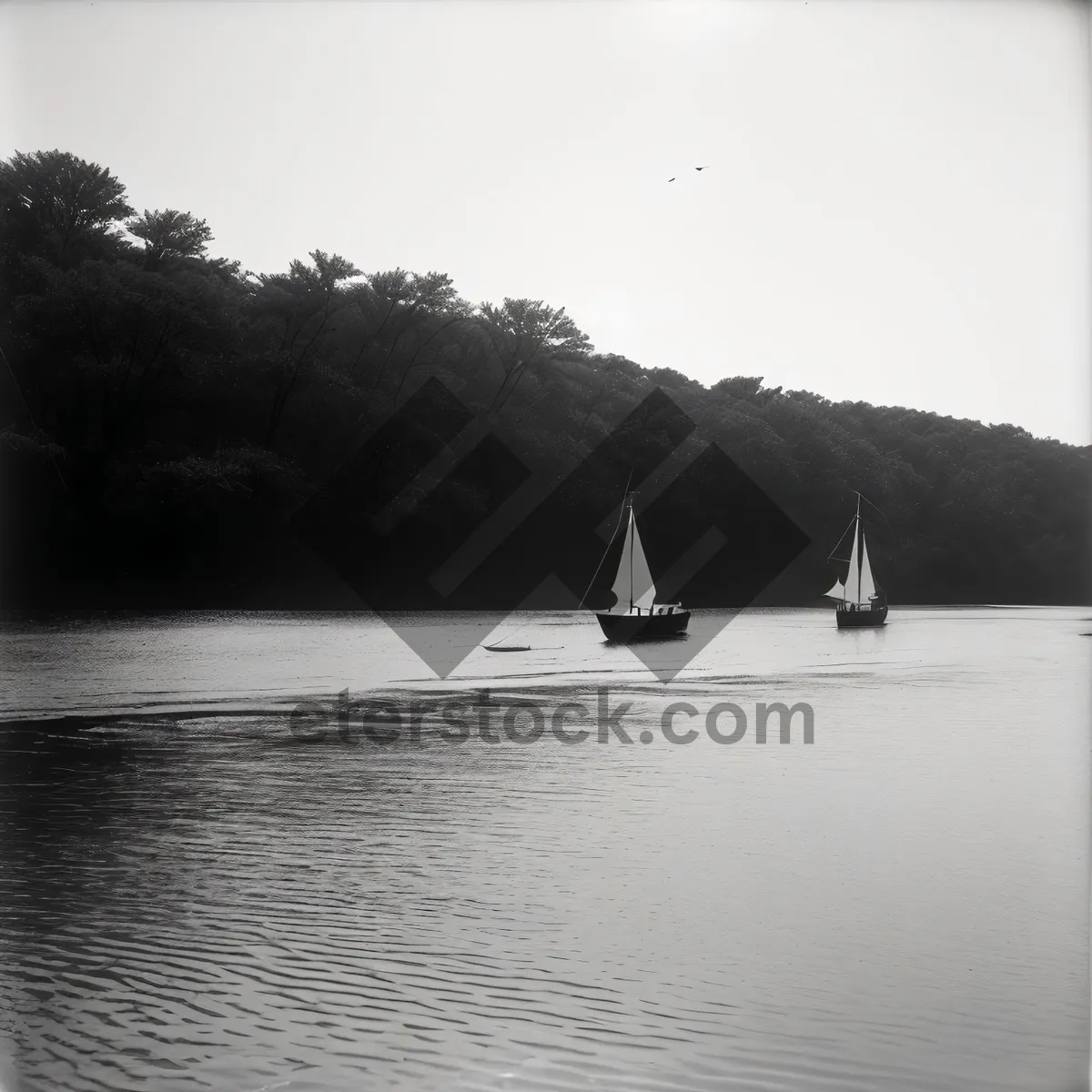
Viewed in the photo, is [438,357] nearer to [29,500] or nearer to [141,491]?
[141,491]

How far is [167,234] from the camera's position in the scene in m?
46.1

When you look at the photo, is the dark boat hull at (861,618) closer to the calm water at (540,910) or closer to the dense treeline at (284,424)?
the dense treeline at (284,424)

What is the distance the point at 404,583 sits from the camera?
52.6 meters

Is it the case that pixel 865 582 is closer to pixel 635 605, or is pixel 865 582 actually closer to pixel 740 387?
pixel 635 605

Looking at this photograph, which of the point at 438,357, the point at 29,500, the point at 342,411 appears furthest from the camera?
the point at 438,357

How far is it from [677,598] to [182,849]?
53.9 m

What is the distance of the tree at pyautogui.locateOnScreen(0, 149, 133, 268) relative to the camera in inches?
1604

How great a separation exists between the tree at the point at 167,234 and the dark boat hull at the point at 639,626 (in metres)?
23.5

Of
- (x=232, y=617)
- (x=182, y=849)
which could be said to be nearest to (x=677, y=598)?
(x=232, y=617)

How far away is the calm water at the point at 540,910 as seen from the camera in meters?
5.31

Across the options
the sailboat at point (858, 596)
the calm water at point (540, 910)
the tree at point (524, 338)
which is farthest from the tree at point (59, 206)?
the sailboat at point (858, 596)

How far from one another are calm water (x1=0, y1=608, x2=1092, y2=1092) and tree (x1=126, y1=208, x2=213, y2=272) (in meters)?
33.0

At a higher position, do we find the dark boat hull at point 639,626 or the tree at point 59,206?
the tree at point 59,206

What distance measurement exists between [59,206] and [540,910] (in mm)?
41922
